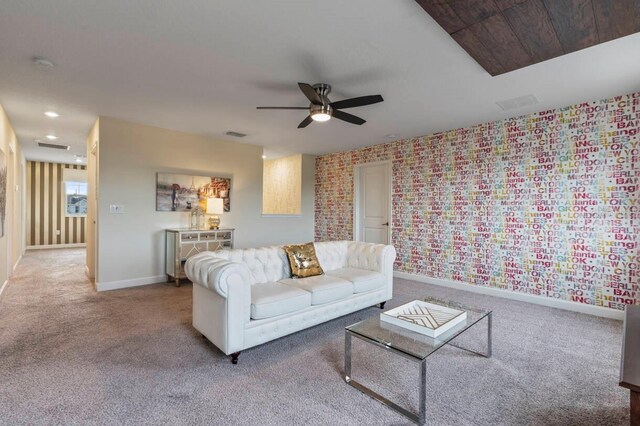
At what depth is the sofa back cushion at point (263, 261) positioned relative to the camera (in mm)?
3089

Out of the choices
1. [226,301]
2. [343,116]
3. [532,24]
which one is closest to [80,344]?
[226,301]

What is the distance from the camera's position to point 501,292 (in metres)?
4.32

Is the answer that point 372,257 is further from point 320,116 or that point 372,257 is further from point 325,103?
point 325,103

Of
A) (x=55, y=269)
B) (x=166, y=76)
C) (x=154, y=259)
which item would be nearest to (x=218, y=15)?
(x=166, y=76)

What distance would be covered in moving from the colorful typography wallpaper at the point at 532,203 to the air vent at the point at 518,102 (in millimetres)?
481

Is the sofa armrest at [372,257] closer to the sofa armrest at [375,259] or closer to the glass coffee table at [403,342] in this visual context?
the sofa armrest at [375,259]

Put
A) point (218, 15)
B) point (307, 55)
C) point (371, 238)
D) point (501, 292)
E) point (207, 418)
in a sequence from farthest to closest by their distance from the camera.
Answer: point (371, 238)
point (501, 292)
point (307, 55)
point (218, 15)
point (207, 418)

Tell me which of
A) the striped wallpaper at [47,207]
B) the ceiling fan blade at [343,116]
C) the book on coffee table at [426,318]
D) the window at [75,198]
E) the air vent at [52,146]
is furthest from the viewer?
the window at [75,198]

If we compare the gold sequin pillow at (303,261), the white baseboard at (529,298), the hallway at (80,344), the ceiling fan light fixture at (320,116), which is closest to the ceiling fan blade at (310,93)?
the ceiling fan light fixture at (320,116)

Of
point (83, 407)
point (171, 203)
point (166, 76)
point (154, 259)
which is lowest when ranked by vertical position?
point (83, 407)

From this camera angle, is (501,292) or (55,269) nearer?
(501,292)

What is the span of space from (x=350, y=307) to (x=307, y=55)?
241 cm

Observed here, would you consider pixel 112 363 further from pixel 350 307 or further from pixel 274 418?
pixel 350 307

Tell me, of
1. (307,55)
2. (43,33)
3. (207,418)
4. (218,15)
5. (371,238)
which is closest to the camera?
(207,418)
